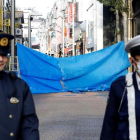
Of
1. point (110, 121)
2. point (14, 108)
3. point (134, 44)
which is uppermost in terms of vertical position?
point (134, 44)

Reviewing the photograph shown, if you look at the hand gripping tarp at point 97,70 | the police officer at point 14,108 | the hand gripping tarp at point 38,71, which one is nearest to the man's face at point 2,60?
the police officer at point 14,108

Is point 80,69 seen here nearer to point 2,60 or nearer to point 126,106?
point 2,60

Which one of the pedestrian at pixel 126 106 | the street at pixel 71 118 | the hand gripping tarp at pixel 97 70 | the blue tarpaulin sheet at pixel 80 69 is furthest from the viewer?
the hand gripping tarp at pixel 97 70

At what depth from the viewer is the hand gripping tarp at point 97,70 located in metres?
18.5

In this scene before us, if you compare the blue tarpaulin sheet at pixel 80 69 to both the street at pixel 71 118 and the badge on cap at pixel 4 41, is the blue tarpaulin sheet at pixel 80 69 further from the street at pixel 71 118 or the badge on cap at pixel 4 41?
the badge on cap at pixel 4 41

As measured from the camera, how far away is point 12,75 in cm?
315

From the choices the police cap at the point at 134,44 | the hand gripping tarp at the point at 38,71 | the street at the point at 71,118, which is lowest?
the street at the point at 71,118

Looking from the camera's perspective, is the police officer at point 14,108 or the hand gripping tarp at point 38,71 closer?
the police officer at point 14,108

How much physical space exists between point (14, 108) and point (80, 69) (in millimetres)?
15729

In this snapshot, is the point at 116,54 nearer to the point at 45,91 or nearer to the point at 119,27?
the point at 45,91

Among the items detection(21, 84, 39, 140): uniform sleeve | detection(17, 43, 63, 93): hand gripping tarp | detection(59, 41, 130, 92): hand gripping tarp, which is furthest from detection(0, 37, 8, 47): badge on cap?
detection(59, 41, 130, 92): hand gripping tarp

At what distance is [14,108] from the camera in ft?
10.1

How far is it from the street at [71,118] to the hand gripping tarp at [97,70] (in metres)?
2.97

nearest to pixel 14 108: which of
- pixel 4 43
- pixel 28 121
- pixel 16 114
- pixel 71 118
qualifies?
pixel 16 114
